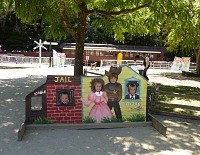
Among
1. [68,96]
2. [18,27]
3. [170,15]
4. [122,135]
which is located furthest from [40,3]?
[18,27]

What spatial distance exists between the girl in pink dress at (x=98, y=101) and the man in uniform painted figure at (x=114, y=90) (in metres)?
0.13

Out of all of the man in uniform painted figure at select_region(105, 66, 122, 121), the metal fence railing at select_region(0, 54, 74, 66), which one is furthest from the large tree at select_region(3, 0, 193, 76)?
the metal fence railing at select_region(0, 54, 74, 66)

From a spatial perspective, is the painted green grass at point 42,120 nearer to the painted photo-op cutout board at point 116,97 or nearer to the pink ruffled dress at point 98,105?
the painted photo-op cutout board at point 116,97

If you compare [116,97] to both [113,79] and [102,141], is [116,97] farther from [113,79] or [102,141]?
[102,141]

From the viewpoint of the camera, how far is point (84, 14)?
399 inches

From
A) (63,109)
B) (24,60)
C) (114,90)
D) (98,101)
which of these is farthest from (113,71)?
(24,60)

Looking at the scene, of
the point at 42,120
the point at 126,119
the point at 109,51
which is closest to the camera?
the point at 42,120

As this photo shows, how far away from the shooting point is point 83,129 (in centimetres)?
646

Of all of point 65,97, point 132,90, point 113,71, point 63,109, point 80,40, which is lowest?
point 63,109

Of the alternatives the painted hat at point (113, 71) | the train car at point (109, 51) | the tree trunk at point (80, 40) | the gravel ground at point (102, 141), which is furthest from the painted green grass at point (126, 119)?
the train car at point (109, 51)

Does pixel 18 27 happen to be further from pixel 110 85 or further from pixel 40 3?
pixel 110 85

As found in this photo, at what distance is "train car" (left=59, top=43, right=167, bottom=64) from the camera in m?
36.8

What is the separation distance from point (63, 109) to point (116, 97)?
1397mm

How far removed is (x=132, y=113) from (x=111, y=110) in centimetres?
59
